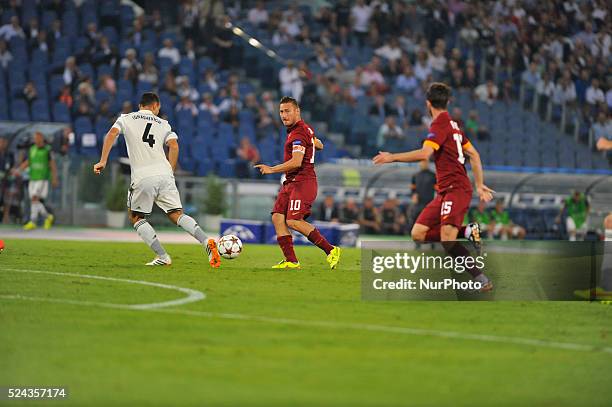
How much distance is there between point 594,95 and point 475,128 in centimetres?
588

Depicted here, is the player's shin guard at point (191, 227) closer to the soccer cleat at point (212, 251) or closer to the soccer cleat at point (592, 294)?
the soccer cleat at point (212, 251)

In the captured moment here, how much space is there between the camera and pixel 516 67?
126 ft

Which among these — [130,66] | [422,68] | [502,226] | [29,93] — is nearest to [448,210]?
[502,226]

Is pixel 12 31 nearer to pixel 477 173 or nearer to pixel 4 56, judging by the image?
pixel 4 56

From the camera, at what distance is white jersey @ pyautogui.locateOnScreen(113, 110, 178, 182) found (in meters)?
14.4

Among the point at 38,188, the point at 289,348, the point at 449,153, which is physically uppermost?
the point at 449,153

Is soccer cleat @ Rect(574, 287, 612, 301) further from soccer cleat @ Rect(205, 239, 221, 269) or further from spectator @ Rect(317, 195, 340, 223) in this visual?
spectator @ Rect(317, 195, 340, 223)

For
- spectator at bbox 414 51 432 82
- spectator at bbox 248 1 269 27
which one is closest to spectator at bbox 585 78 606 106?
spectator at bbox 414 51 432 82

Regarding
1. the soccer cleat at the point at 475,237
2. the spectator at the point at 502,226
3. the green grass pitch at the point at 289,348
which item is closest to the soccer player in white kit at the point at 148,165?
the green grass pitch at the point at 289,348

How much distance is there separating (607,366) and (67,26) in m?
28.7

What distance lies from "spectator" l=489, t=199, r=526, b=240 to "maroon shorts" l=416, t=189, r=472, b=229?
19.2 meters

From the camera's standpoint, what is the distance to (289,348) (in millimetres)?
7785

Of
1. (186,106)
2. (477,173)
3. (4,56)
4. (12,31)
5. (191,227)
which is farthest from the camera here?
(12,31)

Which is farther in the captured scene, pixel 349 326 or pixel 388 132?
pixel 388 132
